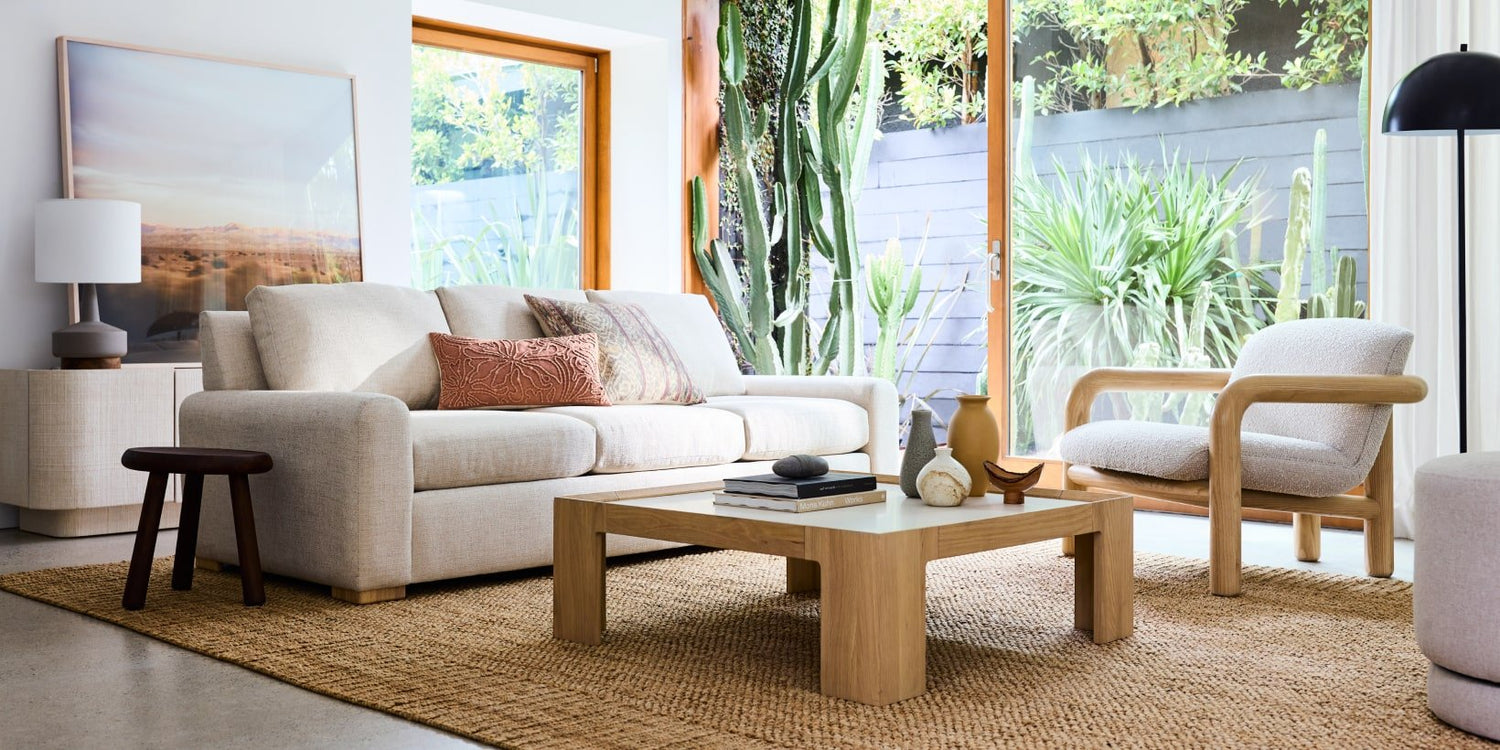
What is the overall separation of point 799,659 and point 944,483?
46cm

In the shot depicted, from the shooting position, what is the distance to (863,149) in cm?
608

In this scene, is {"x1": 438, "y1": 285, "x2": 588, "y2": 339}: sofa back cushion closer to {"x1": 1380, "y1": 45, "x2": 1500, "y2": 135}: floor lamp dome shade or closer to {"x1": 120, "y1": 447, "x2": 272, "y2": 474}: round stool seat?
{"x1": 120, "y1": 447, "x2": 272, "y2": 474}: round stool seat

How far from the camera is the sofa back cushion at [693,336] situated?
15.3 ft

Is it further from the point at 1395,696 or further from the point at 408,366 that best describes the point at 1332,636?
the point at 408,366

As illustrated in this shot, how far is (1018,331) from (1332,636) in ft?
9.30

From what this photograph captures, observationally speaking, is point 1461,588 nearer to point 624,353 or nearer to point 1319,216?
point 624,353

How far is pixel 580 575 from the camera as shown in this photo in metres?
2.79

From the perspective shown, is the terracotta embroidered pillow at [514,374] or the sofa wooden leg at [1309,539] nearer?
the terracotta embroidered pillow at [514,374]

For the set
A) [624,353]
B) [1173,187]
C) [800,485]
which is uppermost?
[1173,187]

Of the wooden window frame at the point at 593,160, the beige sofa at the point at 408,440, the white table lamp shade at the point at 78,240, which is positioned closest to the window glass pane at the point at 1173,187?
the beige sofa at the point at 408,440

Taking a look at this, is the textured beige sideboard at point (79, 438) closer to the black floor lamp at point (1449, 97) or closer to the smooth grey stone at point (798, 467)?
the smooth grey stone at point (798, 467)

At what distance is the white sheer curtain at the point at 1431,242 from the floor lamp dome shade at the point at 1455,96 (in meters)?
0.66

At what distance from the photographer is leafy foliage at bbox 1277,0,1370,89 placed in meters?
4.72

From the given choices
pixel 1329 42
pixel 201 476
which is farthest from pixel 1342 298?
pixel 201 476
